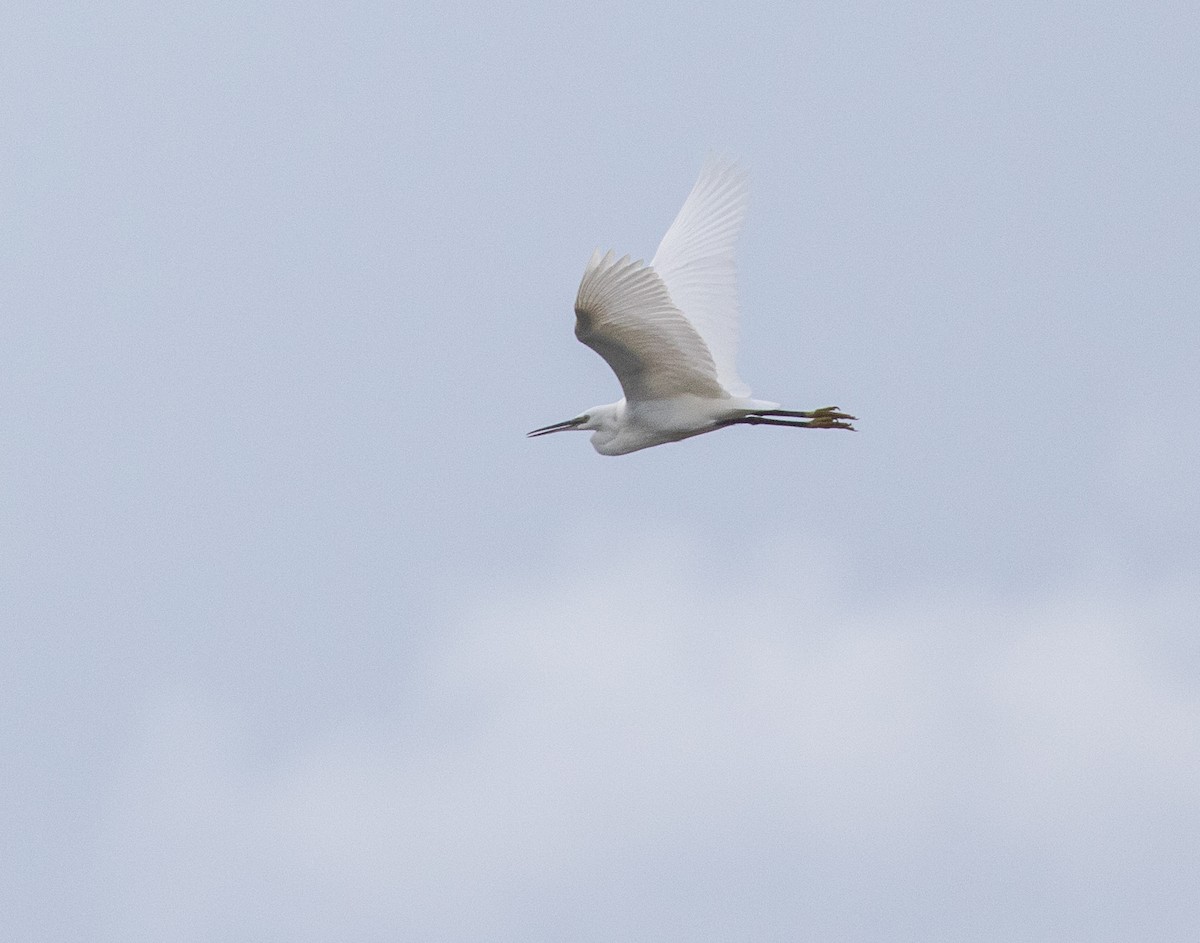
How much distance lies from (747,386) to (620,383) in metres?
1.07

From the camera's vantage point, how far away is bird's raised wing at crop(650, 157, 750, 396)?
16.0 m

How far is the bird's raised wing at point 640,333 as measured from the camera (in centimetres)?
1285

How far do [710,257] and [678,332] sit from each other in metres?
2.98

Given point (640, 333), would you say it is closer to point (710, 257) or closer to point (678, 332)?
point (678, 332)

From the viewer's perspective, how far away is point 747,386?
50.3 feet

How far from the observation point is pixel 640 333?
1368cm

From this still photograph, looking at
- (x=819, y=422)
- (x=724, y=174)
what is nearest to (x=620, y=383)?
(x=819, y=422)

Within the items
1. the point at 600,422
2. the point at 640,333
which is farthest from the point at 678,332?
the point at 600,422

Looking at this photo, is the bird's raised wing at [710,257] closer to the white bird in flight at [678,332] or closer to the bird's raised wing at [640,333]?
the white bird in flight at [678,332]

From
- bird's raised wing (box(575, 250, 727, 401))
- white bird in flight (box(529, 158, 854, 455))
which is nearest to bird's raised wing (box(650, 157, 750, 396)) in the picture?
white bird in flight (box(529, 158, 854, 455))

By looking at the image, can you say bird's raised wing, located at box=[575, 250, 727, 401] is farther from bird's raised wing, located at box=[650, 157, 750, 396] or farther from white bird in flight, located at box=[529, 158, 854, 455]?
bird's raised wing, located at box=[650, 157, 750, 396]

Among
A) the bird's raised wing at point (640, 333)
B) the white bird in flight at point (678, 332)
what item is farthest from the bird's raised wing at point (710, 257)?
the bird's raised wing at point (640, 333)

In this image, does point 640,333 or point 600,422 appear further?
point 600,422

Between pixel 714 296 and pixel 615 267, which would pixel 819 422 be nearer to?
pixel 714 296
